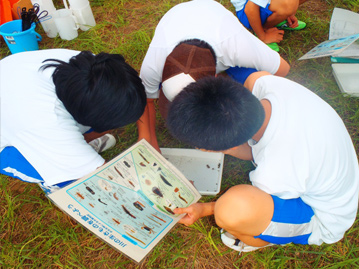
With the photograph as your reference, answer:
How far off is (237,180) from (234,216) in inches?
19.8

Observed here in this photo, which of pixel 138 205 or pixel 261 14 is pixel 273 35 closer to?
pixel 261 14

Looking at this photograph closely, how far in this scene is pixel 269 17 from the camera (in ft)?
6.54

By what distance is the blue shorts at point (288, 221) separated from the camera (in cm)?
108

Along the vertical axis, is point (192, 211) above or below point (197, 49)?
below

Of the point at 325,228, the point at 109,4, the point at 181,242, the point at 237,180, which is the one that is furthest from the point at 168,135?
the point at 109,4

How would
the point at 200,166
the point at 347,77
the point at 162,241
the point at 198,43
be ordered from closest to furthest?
the point at 198,43, the point at 162,241, the point at 200,166, the point at 347,77

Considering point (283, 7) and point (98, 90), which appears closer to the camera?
point (98, 90)

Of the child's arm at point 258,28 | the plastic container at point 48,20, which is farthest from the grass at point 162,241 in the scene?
the plastic container at point 48,20

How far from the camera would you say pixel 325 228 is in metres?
1.12

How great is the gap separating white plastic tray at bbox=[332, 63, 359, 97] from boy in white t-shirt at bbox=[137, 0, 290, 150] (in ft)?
2.07

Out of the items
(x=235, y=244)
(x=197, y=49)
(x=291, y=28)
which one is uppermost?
(x=197, y=49)

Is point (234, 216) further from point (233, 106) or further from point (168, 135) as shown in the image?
point (168, 135)

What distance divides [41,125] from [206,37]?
762 mm

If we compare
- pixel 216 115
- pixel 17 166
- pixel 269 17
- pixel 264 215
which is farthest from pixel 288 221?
pixel 269 17
